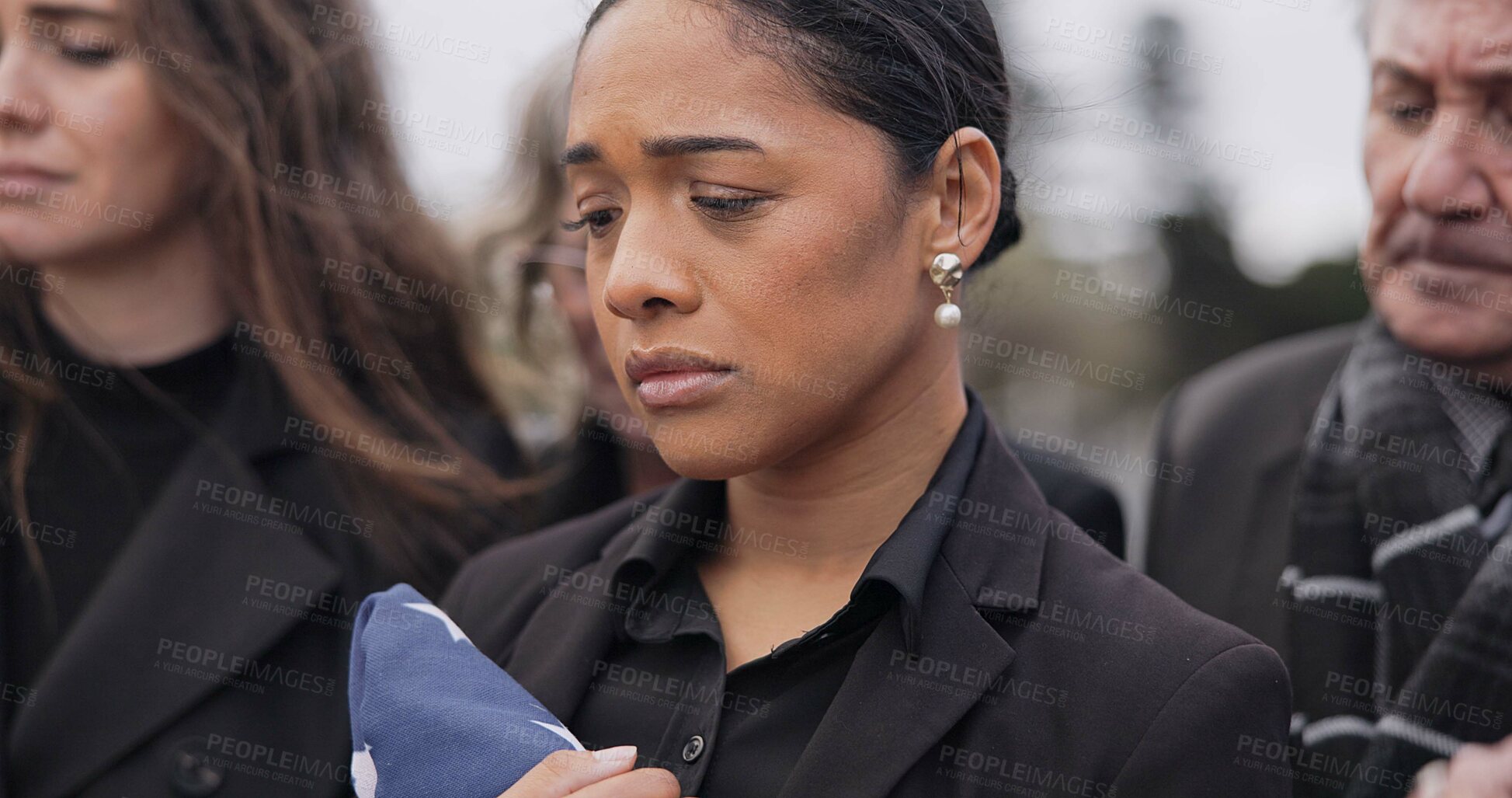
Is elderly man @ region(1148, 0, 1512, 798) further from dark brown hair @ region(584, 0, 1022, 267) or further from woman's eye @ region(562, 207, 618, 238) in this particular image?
woman's eye @ region(562, 207, 618, 238)

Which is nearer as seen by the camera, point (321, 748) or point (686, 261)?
point (686, 261)

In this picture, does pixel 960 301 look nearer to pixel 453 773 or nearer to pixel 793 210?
pixel 793 210

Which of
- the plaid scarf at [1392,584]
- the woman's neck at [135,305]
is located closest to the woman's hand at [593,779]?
the plaid scarf at [1392,584]

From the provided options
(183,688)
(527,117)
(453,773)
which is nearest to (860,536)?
(453,773)

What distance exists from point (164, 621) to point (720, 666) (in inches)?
66.3

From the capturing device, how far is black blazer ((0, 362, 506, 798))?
2898mm

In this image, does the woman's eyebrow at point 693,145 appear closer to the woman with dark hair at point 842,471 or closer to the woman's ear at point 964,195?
the woman with dark hair at point 842,471

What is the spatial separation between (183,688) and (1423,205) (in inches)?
119

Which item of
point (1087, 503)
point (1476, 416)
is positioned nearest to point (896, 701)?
point (1087, 503)

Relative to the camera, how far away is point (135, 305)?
344 cm

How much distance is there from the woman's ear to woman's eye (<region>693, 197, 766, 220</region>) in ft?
1.07

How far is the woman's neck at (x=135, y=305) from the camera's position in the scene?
339 cm

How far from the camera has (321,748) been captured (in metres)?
3.03

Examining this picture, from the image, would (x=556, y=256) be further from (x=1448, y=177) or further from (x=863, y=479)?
(x=1448, y=177)
